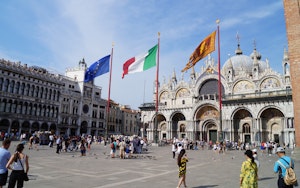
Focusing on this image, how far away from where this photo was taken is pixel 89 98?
64250 millimetres

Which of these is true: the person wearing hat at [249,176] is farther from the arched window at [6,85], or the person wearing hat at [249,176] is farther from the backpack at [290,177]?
the arched window at [6,85]

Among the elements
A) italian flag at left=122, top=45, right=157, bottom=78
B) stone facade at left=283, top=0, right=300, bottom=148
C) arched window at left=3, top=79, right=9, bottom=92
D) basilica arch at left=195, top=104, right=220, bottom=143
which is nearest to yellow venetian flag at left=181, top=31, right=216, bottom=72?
italian flag at left=122, top=45, right=157, bottom=78

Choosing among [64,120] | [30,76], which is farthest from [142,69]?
[64,120]

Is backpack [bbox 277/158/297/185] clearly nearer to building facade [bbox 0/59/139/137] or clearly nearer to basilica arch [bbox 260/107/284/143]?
basilica arch [bbox 260/107/284/143]

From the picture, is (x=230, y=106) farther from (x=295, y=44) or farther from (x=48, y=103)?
(x=48, y=103)

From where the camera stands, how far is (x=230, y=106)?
40.1 metres

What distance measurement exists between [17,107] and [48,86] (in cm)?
857

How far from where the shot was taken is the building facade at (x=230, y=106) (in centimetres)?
3609

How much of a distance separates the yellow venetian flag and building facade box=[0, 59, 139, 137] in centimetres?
2164

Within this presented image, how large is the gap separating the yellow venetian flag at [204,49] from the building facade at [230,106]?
7288 millimetres

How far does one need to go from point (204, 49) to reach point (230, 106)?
17280mm

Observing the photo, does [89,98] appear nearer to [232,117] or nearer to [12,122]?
[12,122]

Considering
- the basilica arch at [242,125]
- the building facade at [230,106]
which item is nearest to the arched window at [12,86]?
the building facade at [230,106]

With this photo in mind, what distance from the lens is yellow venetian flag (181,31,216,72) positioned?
25.4 m
